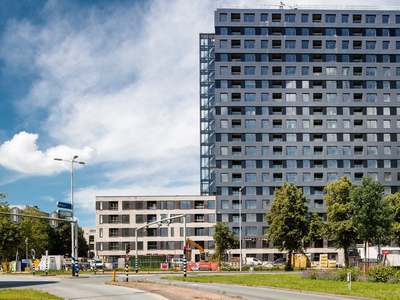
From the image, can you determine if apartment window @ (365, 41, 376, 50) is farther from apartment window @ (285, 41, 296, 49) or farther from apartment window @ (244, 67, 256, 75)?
apartment window @ (244, 67, 256, 75)

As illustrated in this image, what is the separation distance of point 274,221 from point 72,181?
2905cm

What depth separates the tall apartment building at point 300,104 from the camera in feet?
354

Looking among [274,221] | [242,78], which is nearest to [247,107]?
[242,78]

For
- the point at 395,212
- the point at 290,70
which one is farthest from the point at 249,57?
the point at 395,212

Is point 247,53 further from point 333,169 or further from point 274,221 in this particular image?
point 274,221

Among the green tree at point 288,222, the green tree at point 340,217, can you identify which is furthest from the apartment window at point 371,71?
the green tree at point 288,222

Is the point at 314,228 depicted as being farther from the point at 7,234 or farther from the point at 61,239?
the point at 61,239

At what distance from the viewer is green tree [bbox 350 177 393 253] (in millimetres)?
52594

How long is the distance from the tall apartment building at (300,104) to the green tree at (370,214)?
177 feet

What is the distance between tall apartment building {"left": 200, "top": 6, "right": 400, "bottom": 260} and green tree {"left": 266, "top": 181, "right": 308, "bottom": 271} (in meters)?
33.0

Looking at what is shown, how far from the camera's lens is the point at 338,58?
111125mm

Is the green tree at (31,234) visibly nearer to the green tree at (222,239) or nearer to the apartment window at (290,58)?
the green tree at (222,239)

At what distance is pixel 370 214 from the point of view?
52625 millimetres

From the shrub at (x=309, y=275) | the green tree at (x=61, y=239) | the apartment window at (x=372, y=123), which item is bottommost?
the green tree at (x=61, y=239)
